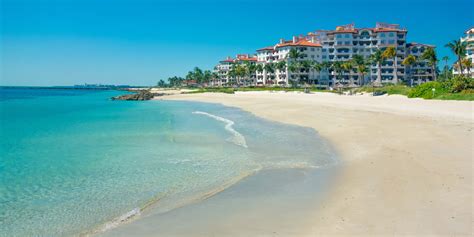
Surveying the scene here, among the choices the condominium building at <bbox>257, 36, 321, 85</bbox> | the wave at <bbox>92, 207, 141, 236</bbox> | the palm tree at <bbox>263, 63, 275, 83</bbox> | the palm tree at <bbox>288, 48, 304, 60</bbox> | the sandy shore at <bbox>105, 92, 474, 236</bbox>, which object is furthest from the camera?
the condominium building at <bbox>257, 36, 321, 85</bbox>

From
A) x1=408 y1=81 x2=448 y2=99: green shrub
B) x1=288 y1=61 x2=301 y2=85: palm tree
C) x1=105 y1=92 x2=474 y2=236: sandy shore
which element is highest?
x1=288 y1=61 x2=301 y2=85: palm tree

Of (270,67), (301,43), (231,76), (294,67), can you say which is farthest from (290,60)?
(231,76)

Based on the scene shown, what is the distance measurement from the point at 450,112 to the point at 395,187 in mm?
21681

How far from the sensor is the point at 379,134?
20.4 metres

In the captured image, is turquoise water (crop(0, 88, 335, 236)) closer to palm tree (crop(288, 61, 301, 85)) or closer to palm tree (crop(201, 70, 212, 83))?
palm tree (crop(288, 61, 301, 85))

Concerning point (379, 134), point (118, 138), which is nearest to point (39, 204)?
point (118, 138)

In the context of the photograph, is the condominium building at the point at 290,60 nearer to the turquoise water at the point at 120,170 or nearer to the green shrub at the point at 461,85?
the green shrub at the point at 461,85

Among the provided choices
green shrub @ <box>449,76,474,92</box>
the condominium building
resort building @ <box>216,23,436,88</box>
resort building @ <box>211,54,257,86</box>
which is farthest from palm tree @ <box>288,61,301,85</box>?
green shrub @ <box>449,76,474,92</box>

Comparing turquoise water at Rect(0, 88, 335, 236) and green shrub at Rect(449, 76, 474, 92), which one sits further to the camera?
green shrub at Rect(449, 76, 474, 92)

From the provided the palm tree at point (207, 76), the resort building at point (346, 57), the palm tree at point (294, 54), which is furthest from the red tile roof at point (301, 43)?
the palm tree at point (207, 76)

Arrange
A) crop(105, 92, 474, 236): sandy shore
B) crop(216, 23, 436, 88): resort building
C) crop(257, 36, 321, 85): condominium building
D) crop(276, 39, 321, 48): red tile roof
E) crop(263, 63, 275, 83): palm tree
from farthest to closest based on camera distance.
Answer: crop(276, 39, 321, 48): red tile roof → crop(257, 36, 321, 85): condominium building → crop(263, 63, 275, 83): palm tree → crop(216, 23, 436, 88): resort building → crop(105, 92, 474, 236): sandy shore

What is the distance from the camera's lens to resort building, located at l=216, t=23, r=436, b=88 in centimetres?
10644

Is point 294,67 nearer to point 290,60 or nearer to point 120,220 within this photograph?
point 290,60

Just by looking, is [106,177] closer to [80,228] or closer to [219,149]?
[80,228]
